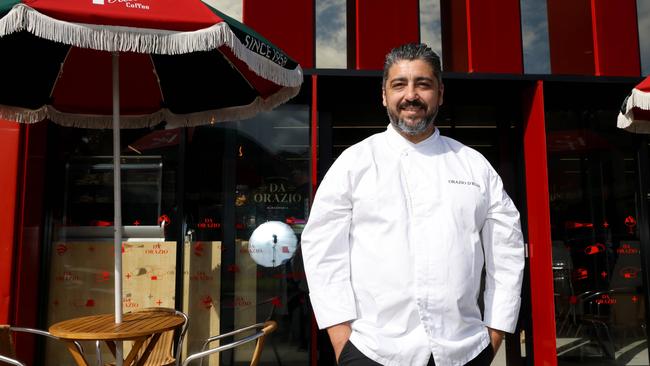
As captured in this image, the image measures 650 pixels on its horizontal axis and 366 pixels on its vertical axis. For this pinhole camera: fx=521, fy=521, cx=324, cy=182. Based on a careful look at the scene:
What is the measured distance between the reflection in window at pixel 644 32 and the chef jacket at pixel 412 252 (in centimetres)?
379

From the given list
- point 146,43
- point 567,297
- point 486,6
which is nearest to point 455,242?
point 146,43

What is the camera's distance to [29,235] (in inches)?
162

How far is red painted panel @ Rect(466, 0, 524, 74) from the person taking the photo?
4.54 meters

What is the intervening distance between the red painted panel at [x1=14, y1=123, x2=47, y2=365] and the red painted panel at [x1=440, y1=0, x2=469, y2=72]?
11.5ft

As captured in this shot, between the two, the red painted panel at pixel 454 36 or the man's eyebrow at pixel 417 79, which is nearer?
the man's eyebrow at pixel 417 79

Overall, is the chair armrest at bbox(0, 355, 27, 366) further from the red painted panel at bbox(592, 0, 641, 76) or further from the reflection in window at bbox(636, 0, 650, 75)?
the reflection in window at bbox(636, 0, 650, 75)

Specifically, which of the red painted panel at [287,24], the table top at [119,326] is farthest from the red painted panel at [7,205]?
the red painted panel at [287,24]

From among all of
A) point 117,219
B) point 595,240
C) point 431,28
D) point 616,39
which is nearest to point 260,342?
point 117,219

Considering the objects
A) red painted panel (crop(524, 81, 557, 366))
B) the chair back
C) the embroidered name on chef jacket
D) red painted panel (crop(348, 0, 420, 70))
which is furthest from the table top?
red painted panel (crop(524, 81, 557, 366))

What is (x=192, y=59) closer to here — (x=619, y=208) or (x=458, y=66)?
(x=458, y=66)

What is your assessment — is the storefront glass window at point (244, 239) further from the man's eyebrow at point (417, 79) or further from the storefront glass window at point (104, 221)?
the man's eyebrow at point (417, 79)

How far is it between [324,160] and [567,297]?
2.64 metres

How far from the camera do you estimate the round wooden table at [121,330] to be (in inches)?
105

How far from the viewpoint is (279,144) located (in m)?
4.57
